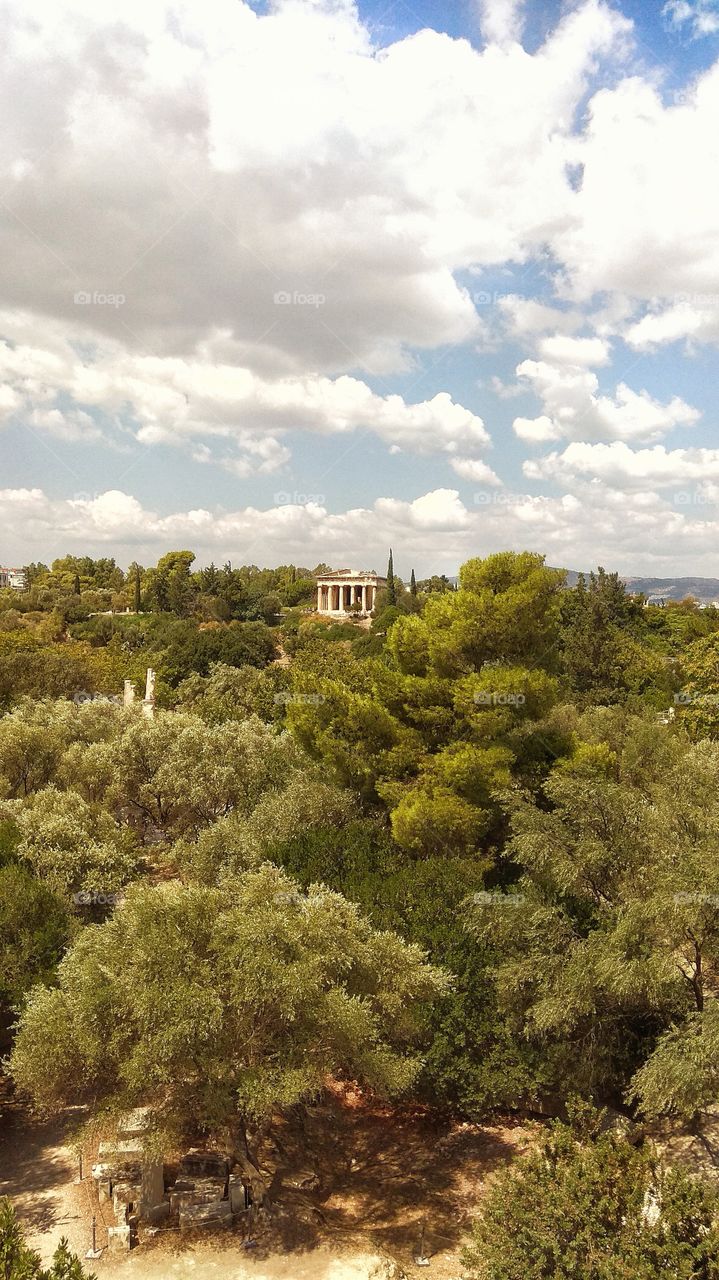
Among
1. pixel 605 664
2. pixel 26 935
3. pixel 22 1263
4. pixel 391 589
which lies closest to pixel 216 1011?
pixel 22 1263

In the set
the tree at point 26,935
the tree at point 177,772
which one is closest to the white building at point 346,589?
the tree at point 177,772

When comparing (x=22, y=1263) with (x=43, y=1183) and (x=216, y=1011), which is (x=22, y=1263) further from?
(x=43, y=1183)

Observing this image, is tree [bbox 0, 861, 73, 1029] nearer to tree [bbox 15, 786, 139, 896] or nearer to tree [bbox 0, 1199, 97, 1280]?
tree [bbox 15, 786, 139, 896]

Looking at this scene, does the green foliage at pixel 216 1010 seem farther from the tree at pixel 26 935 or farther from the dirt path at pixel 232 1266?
the tree at pixel 26 935

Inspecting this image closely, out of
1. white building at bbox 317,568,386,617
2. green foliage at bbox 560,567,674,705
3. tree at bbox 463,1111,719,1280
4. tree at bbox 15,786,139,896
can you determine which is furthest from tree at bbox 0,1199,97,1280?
white building at bbox 317,568,386,617

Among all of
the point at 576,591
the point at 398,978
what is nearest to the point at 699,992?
the point at 398,978

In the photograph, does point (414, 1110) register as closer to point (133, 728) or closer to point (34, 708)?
point (133, 728)
